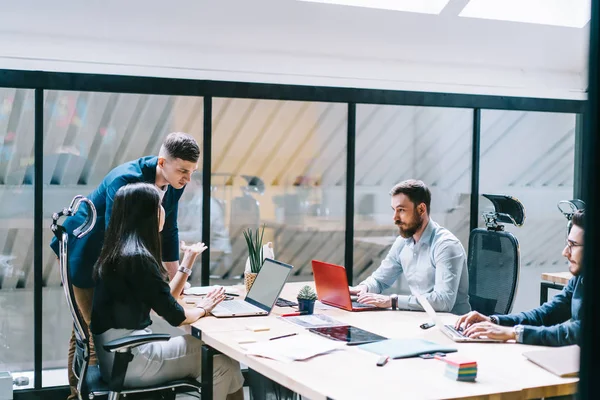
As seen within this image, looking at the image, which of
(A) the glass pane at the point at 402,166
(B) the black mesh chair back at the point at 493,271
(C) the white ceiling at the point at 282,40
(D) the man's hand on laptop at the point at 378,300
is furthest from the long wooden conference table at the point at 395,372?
(A) the glass pane at the point at 402,166

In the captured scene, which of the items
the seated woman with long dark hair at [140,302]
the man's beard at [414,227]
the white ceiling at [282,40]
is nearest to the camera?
the seated woman with long dark hair at [140,302]

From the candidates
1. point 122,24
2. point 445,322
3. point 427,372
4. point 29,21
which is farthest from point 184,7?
point 427,372

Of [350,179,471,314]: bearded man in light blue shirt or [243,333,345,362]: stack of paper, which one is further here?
[350,179,471,314]: bearded man in light blue shirt

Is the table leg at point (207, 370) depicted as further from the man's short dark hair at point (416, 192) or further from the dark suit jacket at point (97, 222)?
the man's short dark hair at point (416, 192)

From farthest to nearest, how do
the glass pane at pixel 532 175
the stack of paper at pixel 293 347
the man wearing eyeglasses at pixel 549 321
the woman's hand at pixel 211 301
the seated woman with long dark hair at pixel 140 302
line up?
the glass pane at pixel 532 175 → the woman's hand at pixel 211 301 → the seated woman with long dark hair at pixel 140 302 → the man wearing eyeglasses at pixel 549 321 → the stack of paper at pixel 293 347

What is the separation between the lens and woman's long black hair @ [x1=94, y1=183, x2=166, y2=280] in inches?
118

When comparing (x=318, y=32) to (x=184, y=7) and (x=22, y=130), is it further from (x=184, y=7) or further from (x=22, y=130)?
(x=22, y=130)

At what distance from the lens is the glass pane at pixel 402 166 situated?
5383 mm

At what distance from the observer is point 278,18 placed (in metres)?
4.63

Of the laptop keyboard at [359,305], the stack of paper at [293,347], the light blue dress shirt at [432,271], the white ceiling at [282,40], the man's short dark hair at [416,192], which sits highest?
the white ceiling at [282,40]

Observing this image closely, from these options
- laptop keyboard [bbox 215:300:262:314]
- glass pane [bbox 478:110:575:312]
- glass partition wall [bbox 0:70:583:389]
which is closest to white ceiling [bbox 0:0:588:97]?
glass partition wall [bbox 0:70:583:389]

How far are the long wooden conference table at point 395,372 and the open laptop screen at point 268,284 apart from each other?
39 cm

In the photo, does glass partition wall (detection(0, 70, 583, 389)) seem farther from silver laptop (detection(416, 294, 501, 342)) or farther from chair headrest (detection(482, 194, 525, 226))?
silver laptop (detection(416, 294, 501, 342))

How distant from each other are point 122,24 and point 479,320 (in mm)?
2956
